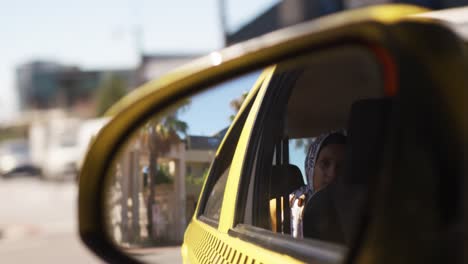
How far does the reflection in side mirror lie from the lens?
6.51 feet

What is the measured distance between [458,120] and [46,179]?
39.1m

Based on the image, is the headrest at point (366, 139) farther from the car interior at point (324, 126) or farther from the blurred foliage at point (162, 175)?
the blurred foliage at point (162, 175)

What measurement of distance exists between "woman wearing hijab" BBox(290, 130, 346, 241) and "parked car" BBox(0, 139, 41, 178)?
4233 centimetres

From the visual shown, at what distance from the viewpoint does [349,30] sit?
Answer: 51.7 inches

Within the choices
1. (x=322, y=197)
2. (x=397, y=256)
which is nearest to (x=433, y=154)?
(x=397, y=256)

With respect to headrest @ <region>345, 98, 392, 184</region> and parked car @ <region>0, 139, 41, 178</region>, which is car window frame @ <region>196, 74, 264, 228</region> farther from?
parked car @ <region>0, 139, 41, 178</region>

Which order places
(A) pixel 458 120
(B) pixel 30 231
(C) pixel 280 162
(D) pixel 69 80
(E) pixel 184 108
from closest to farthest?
(A) pixel 458 120 < (E) pixel 184 108 < (C) pixel 280 162 < (B) pixel 30 231 < (D) pixel 69 80

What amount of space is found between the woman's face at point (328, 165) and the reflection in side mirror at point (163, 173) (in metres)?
0.26

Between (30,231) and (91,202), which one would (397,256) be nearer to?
(91,202)

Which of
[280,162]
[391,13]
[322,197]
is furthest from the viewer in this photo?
[280,162]

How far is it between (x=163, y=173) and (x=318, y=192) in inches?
17.4

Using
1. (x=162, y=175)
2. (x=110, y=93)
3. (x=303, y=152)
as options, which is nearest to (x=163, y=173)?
(x=162, y=175)

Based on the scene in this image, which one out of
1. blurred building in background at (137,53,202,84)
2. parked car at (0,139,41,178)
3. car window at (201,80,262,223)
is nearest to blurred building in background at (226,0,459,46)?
car window at (201,80,262,223)

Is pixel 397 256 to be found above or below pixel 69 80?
below
